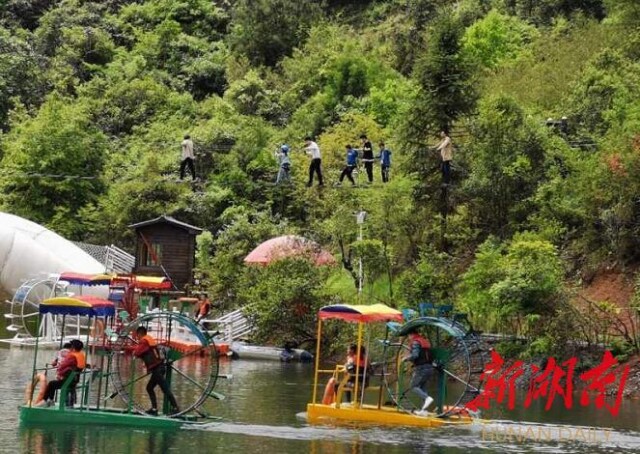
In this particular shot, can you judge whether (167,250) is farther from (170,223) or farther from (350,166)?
(350,166)

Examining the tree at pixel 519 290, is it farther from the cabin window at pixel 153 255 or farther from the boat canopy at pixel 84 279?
the cabin window at pixel 153 255

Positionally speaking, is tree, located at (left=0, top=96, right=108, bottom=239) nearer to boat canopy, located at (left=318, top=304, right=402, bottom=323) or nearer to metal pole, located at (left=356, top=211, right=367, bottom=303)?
metal pole, located at (left=356, top=211, right=367, bottom=303)

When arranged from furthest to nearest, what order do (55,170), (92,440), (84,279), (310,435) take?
(55,170), (84,279), (310,435), (92,440)

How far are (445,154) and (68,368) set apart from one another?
20.1 metres

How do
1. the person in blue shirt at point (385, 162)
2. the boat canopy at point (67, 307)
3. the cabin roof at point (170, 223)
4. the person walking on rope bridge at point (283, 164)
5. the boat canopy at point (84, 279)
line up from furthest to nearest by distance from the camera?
the cabin roof at point (170, 223), the person walking on rope bridge at point (283, 164), the person in blue shirt at point (385, 162), the boat canopy at point (84, 279), the boat canopy at point (67, 307)

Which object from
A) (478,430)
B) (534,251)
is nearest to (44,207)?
(534,251)

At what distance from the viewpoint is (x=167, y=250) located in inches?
2216

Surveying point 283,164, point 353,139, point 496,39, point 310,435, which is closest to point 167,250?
point 283,164

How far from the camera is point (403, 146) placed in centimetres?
4644

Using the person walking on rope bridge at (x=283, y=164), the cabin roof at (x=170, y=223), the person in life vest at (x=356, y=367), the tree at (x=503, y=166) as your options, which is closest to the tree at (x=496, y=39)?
the person walking on rope bridge at (x=283, y=164)

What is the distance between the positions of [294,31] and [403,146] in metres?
38.3

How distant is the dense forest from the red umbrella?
56 centimetres

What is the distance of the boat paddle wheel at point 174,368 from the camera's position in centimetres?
2712

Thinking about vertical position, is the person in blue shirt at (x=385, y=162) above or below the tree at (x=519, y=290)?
above
